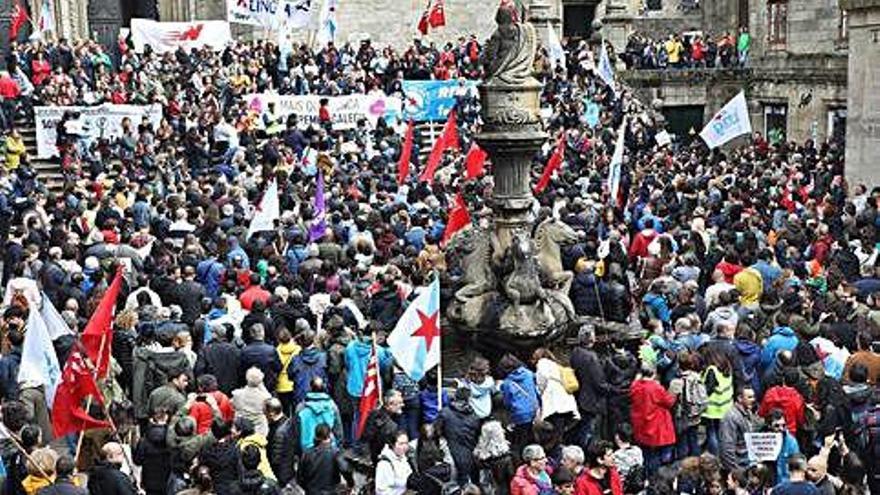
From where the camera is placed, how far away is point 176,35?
31.5m

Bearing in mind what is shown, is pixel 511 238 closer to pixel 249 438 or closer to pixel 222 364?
pixel 222 364

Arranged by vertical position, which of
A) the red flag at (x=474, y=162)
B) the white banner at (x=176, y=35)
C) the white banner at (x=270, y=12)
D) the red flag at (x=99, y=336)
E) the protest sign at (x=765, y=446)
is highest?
the white banner at (x=270, y=12)

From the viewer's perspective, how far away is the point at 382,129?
1103 inches

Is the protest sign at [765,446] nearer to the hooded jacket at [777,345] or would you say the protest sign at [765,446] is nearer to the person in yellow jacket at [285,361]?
the hooded jacket at [777,345]

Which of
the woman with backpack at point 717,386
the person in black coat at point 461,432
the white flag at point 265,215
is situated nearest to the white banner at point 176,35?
the white flag at point 265,215

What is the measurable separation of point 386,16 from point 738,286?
27327 millimetres

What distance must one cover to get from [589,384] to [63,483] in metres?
4.91

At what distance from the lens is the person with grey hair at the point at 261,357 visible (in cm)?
1188

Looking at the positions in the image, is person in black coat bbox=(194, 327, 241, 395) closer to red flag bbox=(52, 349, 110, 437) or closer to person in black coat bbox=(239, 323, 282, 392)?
person in black coat bbox=(239, 323, 282, 392)

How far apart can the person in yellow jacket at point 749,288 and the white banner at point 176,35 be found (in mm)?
20491

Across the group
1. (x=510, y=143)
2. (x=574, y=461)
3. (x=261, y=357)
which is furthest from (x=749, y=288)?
(x=261, y=357)

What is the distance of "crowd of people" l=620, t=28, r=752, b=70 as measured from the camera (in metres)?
38.4

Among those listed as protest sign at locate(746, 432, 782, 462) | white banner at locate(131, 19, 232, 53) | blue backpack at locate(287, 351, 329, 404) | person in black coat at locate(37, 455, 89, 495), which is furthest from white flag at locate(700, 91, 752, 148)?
white banner at locate(131, 19, 232, 53)

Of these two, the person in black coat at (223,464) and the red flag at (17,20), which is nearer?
the person in black coat at (223,464)
